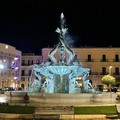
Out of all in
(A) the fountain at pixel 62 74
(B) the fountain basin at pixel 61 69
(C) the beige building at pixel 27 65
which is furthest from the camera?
(C) the beige building at pixel 27 65

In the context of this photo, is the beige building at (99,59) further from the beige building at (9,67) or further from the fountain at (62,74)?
the fountain at (62,74)

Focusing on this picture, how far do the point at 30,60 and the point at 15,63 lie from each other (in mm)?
4955

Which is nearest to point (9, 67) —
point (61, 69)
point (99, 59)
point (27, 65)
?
point (27, 65)

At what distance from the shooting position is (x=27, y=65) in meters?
80.6

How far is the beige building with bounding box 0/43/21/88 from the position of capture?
7131 cm

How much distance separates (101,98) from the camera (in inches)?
1020

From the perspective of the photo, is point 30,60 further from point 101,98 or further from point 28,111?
point 28,111

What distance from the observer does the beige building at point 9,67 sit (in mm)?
71312

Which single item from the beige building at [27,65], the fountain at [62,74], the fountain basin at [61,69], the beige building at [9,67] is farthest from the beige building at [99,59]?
the fountain basin at [61,69]

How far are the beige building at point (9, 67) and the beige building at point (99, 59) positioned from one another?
12.4 metres

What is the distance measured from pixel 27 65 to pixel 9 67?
7.18 meters

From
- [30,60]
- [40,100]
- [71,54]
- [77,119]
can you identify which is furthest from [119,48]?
[77,119]

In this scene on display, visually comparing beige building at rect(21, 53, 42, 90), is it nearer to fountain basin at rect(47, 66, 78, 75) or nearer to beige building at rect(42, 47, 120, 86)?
beige building at rect(42, 47, 120, 86)

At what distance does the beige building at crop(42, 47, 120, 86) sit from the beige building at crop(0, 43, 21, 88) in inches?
486
